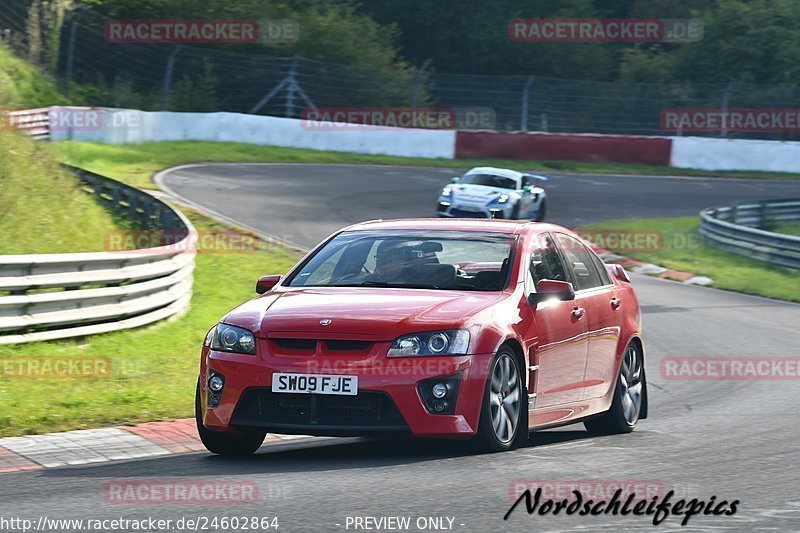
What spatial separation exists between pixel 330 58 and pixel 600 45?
53.3 feet

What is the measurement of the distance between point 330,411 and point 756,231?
20953 mm

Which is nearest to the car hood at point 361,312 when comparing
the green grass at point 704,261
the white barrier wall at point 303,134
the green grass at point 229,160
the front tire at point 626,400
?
the front tire at point 626,400

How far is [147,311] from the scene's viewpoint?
14461 mm

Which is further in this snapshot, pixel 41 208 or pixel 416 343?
pixel 41 208

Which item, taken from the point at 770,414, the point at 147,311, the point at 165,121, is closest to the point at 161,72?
the point at 165,121

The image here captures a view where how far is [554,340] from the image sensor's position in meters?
8.58

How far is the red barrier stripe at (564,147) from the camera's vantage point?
39.9m

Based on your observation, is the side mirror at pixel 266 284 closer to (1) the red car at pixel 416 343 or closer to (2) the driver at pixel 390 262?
(1) the red car at pixel 416 343

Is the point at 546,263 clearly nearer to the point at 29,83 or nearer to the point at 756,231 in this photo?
the point at 756,231

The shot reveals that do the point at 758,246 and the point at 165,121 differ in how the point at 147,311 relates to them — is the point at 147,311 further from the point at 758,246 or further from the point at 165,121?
the point at 165,121

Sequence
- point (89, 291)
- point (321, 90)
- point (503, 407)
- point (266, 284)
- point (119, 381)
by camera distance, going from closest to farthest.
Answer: point (503, 407) → point (266, 284) → point (119, 381) → point (89, 291) → point (321, 90)


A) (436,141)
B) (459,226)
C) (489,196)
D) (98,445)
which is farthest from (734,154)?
(98,445)

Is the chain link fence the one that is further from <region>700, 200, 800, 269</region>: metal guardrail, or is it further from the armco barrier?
<region>700, 200, 800, 269</region>: metal guardrail

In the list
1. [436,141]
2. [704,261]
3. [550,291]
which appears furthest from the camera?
[436,141]
